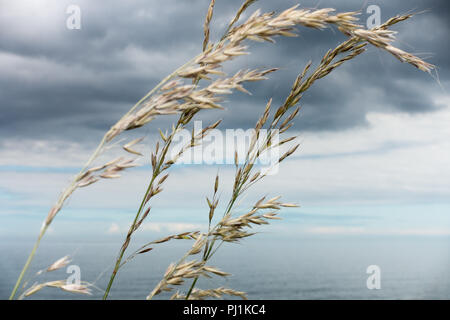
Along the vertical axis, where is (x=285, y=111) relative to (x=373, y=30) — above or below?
below

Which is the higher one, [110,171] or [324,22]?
[324,22]
